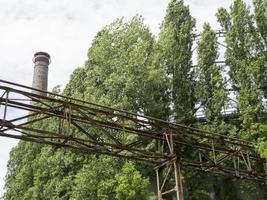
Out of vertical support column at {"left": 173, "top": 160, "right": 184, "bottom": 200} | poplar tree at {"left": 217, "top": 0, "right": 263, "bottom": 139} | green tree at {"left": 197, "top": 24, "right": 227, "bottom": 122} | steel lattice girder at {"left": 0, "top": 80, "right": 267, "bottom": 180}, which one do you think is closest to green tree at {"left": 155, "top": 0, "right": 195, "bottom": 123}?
green tree at {"left": 197, "top": 24, "right": 227, "bottom": 122}

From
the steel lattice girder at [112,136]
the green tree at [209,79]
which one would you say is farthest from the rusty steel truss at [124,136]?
the green tree at [209,79]

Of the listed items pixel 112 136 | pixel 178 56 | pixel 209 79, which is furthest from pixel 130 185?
pixel 178 56

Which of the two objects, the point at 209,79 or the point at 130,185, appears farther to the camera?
the point at 209,79

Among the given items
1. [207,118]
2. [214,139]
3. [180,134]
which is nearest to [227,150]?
[214,139]

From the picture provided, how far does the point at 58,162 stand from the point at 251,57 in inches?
535

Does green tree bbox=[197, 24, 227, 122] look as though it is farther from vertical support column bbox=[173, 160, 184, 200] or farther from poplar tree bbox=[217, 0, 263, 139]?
vertical support column bbox=[173, 160, 184, 200]

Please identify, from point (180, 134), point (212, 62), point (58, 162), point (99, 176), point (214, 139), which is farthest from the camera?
point (212, 62)

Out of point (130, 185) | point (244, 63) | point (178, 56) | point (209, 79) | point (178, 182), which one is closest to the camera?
point (178, 182)

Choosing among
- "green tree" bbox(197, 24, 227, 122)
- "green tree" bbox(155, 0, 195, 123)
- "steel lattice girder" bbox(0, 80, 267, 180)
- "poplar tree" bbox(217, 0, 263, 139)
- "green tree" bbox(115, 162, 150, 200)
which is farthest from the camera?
"green tree" bbox(155, 0, 195, 123)

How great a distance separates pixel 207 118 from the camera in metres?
25.7

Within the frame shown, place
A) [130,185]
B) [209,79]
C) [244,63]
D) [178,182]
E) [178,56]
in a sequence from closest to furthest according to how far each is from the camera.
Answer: [178,182] → [130,185] → [244,63] → [209,79] → [178,56]

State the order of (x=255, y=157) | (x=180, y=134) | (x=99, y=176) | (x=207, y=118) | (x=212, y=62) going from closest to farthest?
(x=180, y=134) → (x=255, y=157) → (x=99, y=176) → (x=207, y=118) → (x=212, y=62)

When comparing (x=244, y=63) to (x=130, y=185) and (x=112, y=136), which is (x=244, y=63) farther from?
(x=112, y=136)

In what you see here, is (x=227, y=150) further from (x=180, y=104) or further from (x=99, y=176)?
(x=180, y=104)
